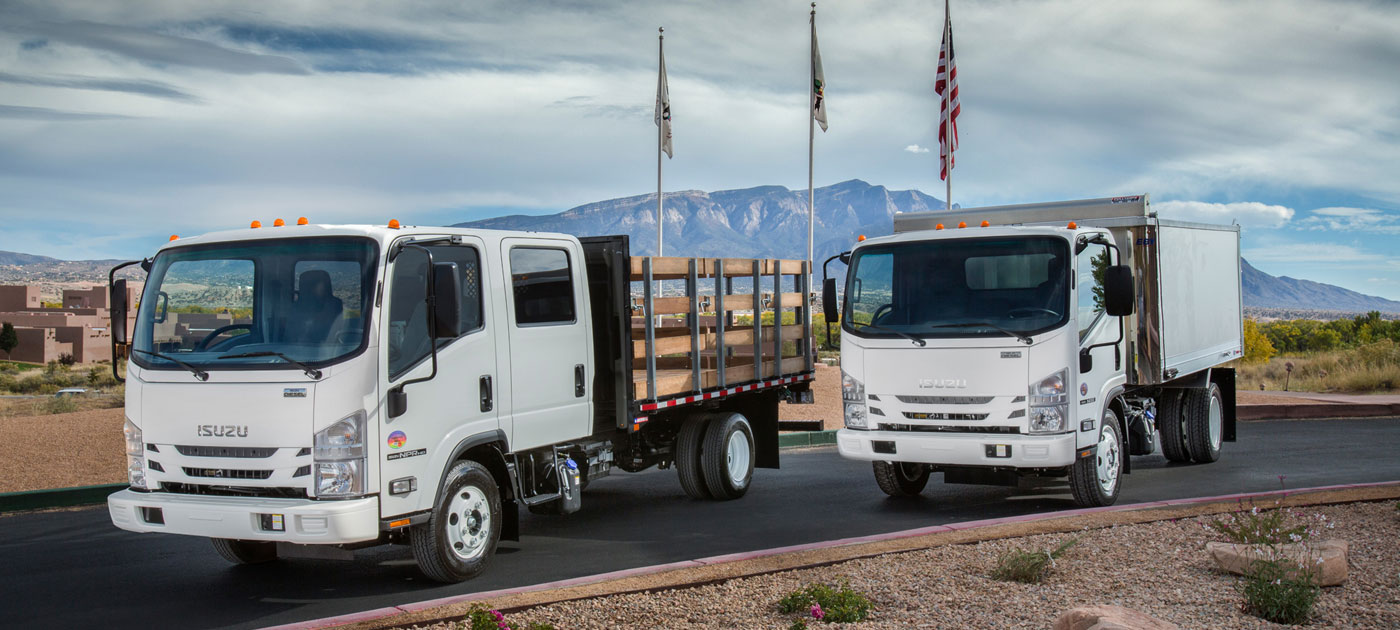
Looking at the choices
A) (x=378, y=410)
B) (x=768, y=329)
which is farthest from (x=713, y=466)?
(x=378, y=410)

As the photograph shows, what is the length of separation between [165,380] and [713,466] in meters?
5.27

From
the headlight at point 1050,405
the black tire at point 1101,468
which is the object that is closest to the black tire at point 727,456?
the headlight at point 1050,405

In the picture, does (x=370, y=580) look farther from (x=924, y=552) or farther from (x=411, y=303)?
(x=924, y=552)

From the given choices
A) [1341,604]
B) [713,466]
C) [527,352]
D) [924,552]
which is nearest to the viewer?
[1341,604]

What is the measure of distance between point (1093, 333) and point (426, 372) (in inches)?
227

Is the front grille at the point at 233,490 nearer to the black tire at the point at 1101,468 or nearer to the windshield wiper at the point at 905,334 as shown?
the windshield wiper at the point at 905,334

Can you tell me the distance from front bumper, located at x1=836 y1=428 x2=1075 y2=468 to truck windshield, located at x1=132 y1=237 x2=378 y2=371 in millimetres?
4764

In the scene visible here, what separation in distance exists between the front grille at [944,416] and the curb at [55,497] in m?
7.80

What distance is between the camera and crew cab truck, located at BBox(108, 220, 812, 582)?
21.6ft

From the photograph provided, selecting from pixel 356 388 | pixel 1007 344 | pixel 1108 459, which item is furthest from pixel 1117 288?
pixel 356 388

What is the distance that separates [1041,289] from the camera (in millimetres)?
9453

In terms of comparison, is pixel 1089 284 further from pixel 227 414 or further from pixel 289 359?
pixel 227 414

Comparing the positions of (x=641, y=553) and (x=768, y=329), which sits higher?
(x=768, y=329)

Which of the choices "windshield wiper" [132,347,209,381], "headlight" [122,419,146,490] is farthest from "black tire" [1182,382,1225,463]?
"headlight" [122,419,146,490]
